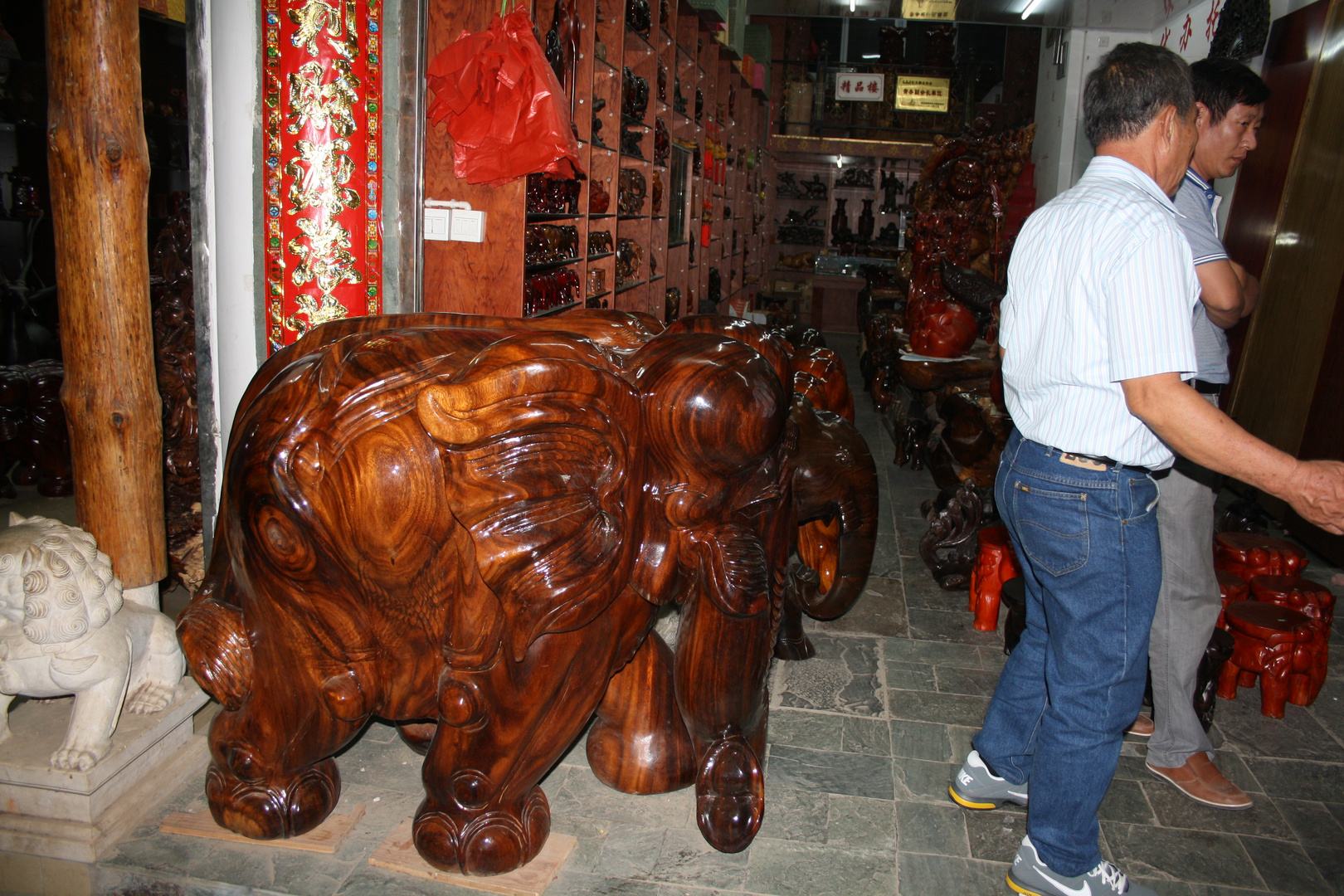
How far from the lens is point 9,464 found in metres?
4.22

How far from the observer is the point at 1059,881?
174 centimetres

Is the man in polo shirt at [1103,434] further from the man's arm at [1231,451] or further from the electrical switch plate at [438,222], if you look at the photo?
the electrical switch plate at [438,222]

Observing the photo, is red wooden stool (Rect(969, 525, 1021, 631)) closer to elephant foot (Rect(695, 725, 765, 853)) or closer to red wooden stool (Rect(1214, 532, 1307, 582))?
red wooden stool (Rect(1214, 532, 1307, 582))

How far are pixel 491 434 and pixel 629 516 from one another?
297mm

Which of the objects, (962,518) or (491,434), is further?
(962,518)

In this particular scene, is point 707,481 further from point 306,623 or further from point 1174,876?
point 1174,876

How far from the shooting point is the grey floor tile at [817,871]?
1766mm

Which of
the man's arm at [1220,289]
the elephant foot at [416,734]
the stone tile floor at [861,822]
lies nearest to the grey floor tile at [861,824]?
the stone tile floor at [861,822]

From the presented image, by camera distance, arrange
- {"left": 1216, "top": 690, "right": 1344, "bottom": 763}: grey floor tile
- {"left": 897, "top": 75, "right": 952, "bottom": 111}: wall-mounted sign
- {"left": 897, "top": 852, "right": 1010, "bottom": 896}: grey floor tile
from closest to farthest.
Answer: {"left": 897, "top": 852, "right": 1010, "bottom": 896}: grey floor tile → {"left": 1216, "top": 690, "right": 1344, "bottom": 763}: grey floor tile → {"left": 897, "top": 75, "right": 952, "bottom": 111}: wall-mounted sign

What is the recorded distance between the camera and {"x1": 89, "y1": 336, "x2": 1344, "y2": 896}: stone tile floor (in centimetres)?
175

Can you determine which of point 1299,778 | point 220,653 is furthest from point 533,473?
point 1299,778

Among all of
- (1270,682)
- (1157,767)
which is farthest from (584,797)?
(1270,682)

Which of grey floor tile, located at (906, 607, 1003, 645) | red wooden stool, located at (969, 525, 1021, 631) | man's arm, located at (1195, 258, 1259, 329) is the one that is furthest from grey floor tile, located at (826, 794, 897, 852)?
man's arm, located at (1195, 258, 1259, 329)

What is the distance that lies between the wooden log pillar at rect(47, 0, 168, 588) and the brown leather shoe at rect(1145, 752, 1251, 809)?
101 inches
